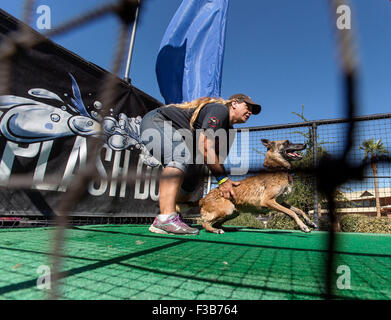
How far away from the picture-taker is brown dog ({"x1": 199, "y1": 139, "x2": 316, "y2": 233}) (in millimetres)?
3266

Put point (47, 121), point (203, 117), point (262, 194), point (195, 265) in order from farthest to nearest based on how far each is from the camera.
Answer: point (262, 194) < point (47, 121) < point (203, 117) < point (195, 265)

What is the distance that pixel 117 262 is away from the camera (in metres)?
1.18

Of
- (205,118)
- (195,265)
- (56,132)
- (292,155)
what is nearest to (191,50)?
(292,155)

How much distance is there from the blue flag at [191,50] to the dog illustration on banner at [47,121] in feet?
4.29

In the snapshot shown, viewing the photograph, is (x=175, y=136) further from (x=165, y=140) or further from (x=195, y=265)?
(x=195, y=265)

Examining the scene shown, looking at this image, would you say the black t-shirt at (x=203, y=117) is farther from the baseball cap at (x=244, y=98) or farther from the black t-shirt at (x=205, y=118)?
the baseball cap at (x=244, y=98)

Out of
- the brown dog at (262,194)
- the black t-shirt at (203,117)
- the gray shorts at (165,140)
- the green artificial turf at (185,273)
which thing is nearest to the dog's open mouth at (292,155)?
the brown dog at (262,194)

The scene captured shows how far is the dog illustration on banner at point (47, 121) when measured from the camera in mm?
2373

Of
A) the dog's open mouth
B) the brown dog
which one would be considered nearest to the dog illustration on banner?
the brown dog

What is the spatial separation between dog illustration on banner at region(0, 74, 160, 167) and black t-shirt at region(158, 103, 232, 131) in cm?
65

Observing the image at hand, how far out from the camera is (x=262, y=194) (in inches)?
138

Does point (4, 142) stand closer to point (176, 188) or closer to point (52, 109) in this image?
point (52, 109)

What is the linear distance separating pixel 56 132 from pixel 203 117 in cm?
193
